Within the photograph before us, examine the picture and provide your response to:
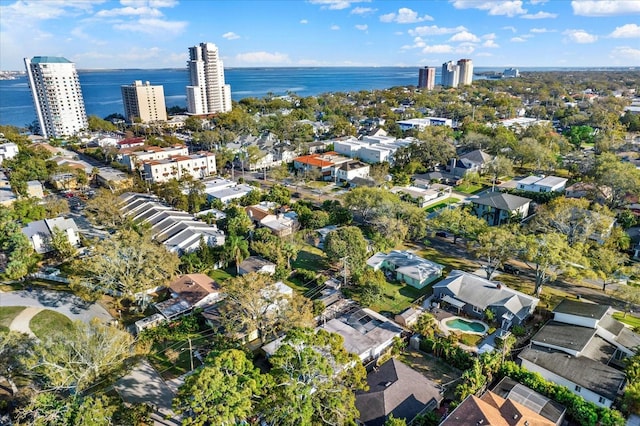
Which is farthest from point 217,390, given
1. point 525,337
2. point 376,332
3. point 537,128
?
point 537,128

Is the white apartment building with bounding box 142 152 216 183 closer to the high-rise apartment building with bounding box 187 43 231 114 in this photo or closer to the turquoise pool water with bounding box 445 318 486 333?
the turquoise pool water with bounding box 445 318 486 333

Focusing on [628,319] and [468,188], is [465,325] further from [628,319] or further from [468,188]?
[468,188]

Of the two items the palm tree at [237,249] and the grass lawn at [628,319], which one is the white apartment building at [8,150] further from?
the grass lawn at [628,319]

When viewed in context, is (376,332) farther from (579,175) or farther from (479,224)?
(579,175)

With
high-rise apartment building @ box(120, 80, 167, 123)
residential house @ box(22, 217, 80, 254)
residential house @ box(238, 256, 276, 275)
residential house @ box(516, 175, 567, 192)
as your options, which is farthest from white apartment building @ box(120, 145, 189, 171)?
residential house @ box(516, 175, 567, 192)

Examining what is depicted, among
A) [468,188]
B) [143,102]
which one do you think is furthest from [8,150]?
[468,188]
